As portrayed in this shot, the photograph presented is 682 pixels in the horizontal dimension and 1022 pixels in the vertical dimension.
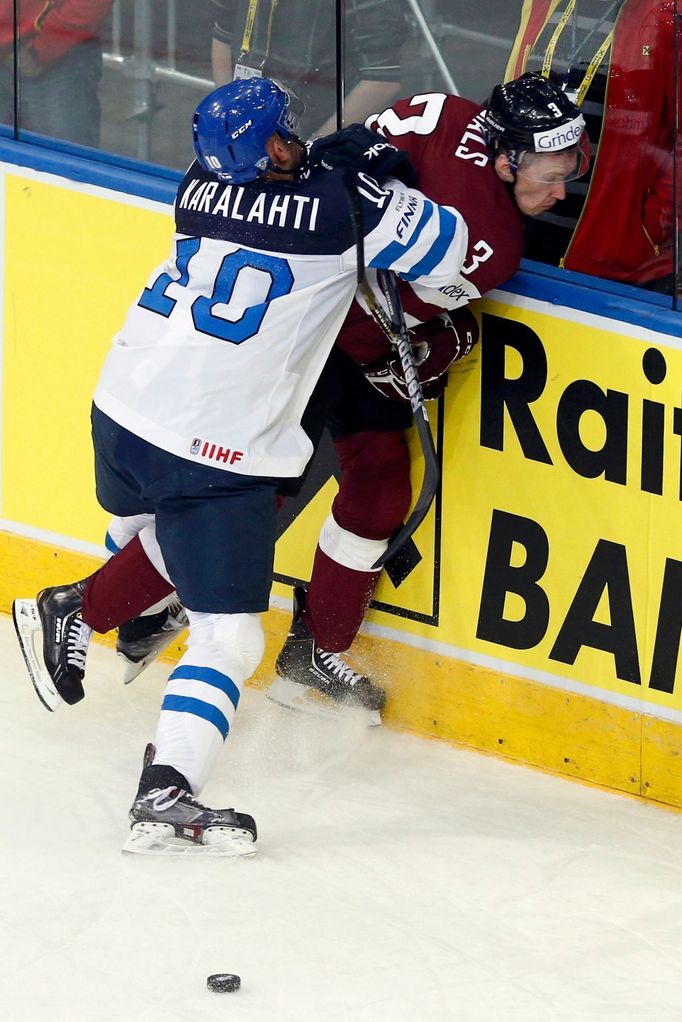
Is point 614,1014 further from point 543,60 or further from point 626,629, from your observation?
point 543,60

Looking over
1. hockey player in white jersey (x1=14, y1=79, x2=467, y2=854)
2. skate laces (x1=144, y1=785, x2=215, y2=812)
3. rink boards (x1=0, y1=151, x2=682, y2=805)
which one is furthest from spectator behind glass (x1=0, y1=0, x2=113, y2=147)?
Result: skate laces (x1=144, y1=785, x2=215, y2=812)

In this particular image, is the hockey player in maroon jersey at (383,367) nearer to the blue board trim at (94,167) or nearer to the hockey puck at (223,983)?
the blue board trim at (94,167)

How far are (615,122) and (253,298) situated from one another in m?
0.77

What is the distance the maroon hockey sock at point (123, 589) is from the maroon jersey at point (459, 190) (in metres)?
0.64

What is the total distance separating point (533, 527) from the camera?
3.14 metres

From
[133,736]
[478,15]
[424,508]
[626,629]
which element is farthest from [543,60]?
[133,736]

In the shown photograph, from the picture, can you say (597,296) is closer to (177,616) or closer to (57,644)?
(177,616)

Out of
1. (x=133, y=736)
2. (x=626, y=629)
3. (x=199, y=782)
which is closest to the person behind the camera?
(x=199, y=782)

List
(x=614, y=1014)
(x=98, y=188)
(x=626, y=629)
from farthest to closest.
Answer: (x=98, y=188) < (x=626, y=629) < (x=614, y=1014)

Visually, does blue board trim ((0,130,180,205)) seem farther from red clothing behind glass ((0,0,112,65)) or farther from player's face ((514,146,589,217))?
player's face ((514,146,589,217))

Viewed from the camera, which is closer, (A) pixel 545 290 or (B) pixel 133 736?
(A) pixel 545 290

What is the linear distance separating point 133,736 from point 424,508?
32.5 inches

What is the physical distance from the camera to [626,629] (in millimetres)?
3035

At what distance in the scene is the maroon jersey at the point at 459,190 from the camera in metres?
2.92
